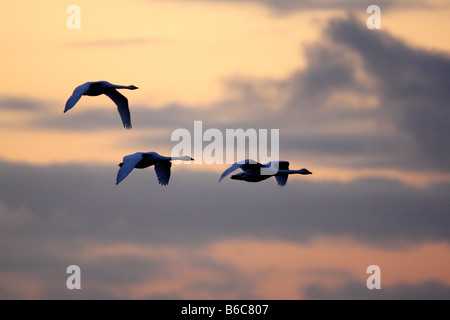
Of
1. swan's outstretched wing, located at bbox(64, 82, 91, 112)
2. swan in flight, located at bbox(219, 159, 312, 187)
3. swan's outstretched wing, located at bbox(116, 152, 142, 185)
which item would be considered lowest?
swan's outstretched wing, located at bbox(116, 152, 142, 185)

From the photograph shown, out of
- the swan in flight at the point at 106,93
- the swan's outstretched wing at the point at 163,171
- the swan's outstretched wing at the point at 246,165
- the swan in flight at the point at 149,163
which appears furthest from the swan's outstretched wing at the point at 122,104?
the swan's outstretched wing at the point at 246,165

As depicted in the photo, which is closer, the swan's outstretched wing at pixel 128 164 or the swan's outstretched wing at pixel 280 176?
the swan's outstretched wing at pixel 128 164

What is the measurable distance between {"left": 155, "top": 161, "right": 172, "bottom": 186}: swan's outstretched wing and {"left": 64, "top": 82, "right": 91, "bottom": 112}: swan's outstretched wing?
29.8ft

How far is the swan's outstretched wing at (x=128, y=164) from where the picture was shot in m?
52.3

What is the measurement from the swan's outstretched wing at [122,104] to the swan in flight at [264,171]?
7398 mm

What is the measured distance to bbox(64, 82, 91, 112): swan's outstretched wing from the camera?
2146 inches

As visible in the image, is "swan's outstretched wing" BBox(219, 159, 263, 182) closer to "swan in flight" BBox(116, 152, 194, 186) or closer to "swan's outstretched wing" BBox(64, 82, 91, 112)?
"swan in flight" BBox(116, 152, 194, 186)

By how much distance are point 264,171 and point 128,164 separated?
11548 mm

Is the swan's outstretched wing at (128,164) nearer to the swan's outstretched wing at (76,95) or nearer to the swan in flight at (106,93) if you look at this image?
the swan in flight at (106,93)

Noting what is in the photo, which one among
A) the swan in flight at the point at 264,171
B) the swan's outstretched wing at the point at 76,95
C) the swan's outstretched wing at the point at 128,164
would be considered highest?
the swan's outstretched wing at the point at 76,95

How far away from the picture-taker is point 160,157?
63.7m

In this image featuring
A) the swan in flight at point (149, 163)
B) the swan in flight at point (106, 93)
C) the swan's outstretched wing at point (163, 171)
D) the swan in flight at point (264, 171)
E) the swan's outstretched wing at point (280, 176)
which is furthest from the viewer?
the swan's outstretched wing at point (280, 176)

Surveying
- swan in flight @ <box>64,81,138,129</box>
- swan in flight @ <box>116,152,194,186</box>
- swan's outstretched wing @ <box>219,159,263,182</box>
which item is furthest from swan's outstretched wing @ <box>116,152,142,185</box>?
swan's outstretched wing @ <box>219,159,263,182</box>

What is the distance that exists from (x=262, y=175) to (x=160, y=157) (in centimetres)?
643
